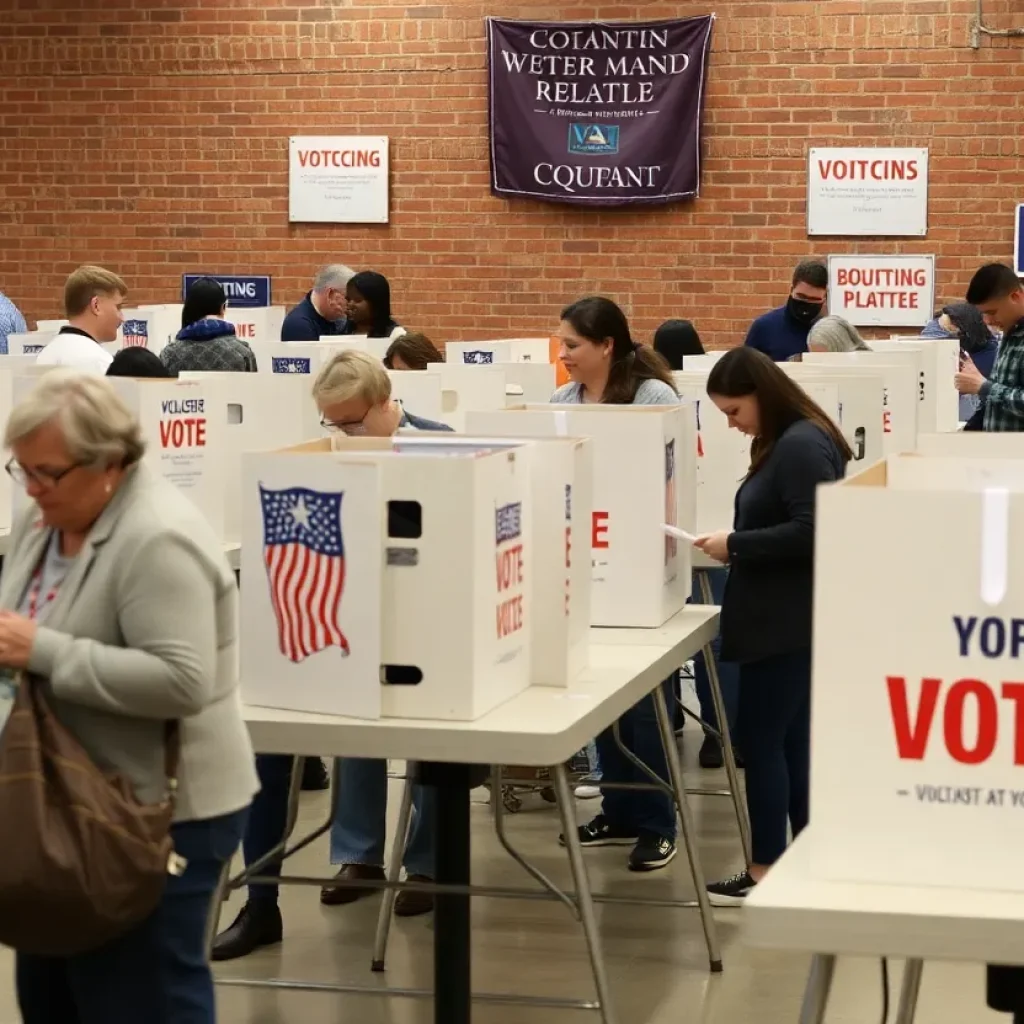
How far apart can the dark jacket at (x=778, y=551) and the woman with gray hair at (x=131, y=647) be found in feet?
5.41

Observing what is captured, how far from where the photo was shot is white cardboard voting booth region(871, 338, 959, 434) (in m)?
7.12

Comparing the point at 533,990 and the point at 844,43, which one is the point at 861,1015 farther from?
the point at 844,43

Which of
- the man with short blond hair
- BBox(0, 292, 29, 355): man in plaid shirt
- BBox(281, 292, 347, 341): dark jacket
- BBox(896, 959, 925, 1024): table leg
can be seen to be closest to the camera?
BBox(896, 959, 925, 1024): table leg

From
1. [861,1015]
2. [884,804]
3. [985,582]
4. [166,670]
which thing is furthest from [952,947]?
[861,1015]

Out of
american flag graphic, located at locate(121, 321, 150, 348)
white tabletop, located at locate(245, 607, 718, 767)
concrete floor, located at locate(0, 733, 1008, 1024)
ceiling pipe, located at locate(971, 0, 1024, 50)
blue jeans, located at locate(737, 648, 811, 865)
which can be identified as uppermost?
ceiling pipe, located at locate(971, 0, 1024, 50)

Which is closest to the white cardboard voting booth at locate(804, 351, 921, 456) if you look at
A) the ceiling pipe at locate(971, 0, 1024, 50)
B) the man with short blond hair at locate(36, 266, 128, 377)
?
the man with short blond hair at locate(36, 266, 128, 377)

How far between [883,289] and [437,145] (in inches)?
108

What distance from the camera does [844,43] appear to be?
10.5 metres

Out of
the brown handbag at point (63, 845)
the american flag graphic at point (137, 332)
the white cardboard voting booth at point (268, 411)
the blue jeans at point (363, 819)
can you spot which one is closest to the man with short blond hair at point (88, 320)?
the white cardboard voting booth at point (268, 411)

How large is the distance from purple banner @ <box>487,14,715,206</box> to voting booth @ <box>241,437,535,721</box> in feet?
26.4

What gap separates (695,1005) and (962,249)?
24.6ft

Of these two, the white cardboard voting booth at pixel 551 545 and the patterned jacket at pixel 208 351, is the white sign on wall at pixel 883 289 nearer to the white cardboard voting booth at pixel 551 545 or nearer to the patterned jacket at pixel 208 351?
the patterned jacket at pixel 208 351

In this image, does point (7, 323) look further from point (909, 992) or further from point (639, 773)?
point (909, 992)

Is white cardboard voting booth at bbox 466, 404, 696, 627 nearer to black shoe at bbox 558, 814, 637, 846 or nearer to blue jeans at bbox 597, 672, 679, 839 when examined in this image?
blue jeans at bbox 597, 672, 679, 839
